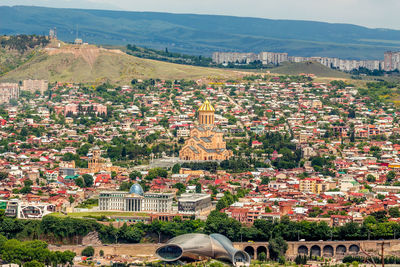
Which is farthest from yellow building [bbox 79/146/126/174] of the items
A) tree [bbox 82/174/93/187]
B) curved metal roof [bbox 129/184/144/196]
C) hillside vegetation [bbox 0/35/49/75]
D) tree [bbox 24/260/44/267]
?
hillside vegetation [bbox 0/35/49/75]

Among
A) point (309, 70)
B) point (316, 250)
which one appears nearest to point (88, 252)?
point (316, 250)

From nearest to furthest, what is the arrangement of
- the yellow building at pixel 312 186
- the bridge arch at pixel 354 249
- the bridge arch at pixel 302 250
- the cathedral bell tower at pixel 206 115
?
the bridge arch at pixel 302 250 < the bridge arch at pixel 354 249 < the yellow building at pixel 312 186 < the cathedral bell tower at pixel 206 115

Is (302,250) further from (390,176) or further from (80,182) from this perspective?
(80,182)

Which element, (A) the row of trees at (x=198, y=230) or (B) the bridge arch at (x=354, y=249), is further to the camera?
(A) the row of trees at (x=198, y=230)

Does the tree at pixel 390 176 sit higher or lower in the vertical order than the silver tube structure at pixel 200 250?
lower

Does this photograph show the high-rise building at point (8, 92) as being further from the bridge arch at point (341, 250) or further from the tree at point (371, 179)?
the bridge arch at point (341, 250)

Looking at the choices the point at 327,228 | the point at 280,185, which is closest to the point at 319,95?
the point at 280,185

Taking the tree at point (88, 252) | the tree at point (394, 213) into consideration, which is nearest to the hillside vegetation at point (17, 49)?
the tree at point (394, 213)

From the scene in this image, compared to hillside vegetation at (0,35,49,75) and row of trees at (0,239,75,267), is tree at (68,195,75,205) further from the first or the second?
hillside vegetation at (0,35,49,75)
